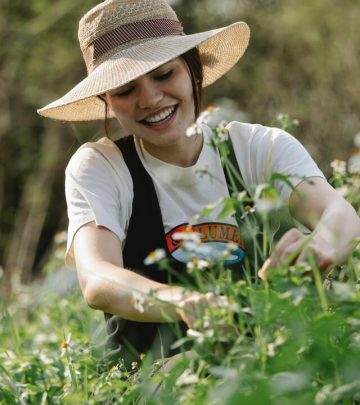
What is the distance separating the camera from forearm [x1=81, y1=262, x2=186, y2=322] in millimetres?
1918

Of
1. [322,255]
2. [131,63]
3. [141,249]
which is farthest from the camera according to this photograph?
[141,249]

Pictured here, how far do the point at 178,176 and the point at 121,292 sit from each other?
65 cm

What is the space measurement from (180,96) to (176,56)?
14cm

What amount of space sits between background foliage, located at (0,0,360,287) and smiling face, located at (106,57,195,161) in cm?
445

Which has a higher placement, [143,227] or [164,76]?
[164,76]

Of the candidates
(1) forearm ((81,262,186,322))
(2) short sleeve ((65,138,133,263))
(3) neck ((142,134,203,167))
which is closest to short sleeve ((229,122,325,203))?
(3) neck ((142,134,203,167))

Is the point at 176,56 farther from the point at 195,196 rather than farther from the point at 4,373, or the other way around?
the point at 4,373

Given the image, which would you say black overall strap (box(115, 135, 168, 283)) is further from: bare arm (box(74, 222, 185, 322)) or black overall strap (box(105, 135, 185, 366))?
bare arm (box(74, 222, 185, 322))

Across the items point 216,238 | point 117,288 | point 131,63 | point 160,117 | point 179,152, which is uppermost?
point 131,63

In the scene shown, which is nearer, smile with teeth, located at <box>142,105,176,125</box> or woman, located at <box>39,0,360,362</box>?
woman, located at <box>39,0,360,362</box>

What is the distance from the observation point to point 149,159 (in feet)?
8.83

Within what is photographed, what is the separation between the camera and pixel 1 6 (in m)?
7.79

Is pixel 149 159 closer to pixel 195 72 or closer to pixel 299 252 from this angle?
pixel 195 72

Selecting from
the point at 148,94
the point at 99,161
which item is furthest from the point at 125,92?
the point at 99,161
